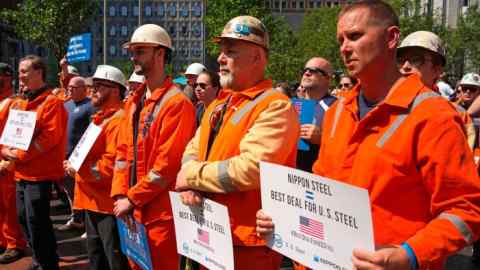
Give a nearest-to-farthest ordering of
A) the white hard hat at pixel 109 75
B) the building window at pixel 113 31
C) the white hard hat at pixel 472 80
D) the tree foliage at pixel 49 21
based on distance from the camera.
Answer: the white hard hat at pixel 109 75
the white hard hat at pixel 472 80
the tree foliage at pixel 49 21
the building window at pixel 113 31

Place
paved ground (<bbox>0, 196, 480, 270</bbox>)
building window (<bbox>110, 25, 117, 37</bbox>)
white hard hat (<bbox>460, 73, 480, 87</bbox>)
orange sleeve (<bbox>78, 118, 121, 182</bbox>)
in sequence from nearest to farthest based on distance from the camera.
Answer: orange sleeve (<bbox>78, 118, 121, 182</bbox>) < paved ground (<bbox>0, 196, 480, 270</bbox>) < white hard hat (<bbox>460, 73, 480, 87</bbox>) < building window (<bbox>110, 25, 117, 37</bbox>)

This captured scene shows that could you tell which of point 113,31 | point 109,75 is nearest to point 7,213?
point 109,75

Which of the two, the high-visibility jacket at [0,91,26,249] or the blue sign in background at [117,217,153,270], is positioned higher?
the blue sign in background at [117,217,153,270]

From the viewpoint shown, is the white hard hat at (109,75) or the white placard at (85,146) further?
the white hard hat at (109,75)

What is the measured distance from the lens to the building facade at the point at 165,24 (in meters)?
109

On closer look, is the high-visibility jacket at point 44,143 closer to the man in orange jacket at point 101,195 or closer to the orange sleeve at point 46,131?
the orange sleeve at point 46,131

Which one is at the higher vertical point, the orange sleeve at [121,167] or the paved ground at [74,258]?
the orange sleeve at [121,167]

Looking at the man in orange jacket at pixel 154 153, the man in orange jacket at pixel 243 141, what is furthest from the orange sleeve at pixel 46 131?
the man in orange jacket at pixel 243 141

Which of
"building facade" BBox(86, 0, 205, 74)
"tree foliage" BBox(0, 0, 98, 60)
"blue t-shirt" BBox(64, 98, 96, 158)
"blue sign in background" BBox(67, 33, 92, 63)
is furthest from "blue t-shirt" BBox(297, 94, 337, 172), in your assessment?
"building facade" BBox(86, 0, 205, 74)

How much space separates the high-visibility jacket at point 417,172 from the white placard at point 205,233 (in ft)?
2.48

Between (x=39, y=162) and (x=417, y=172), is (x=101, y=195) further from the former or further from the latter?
(x=417, y=172)

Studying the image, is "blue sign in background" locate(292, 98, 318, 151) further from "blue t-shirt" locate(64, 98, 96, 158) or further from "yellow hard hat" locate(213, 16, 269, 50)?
"blue t-shirt" locate(64, 98, 96, 158)

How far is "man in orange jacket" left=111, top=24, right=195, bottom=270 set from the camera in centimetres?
364

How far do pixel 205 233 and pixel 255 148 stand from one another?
0.55 metres
